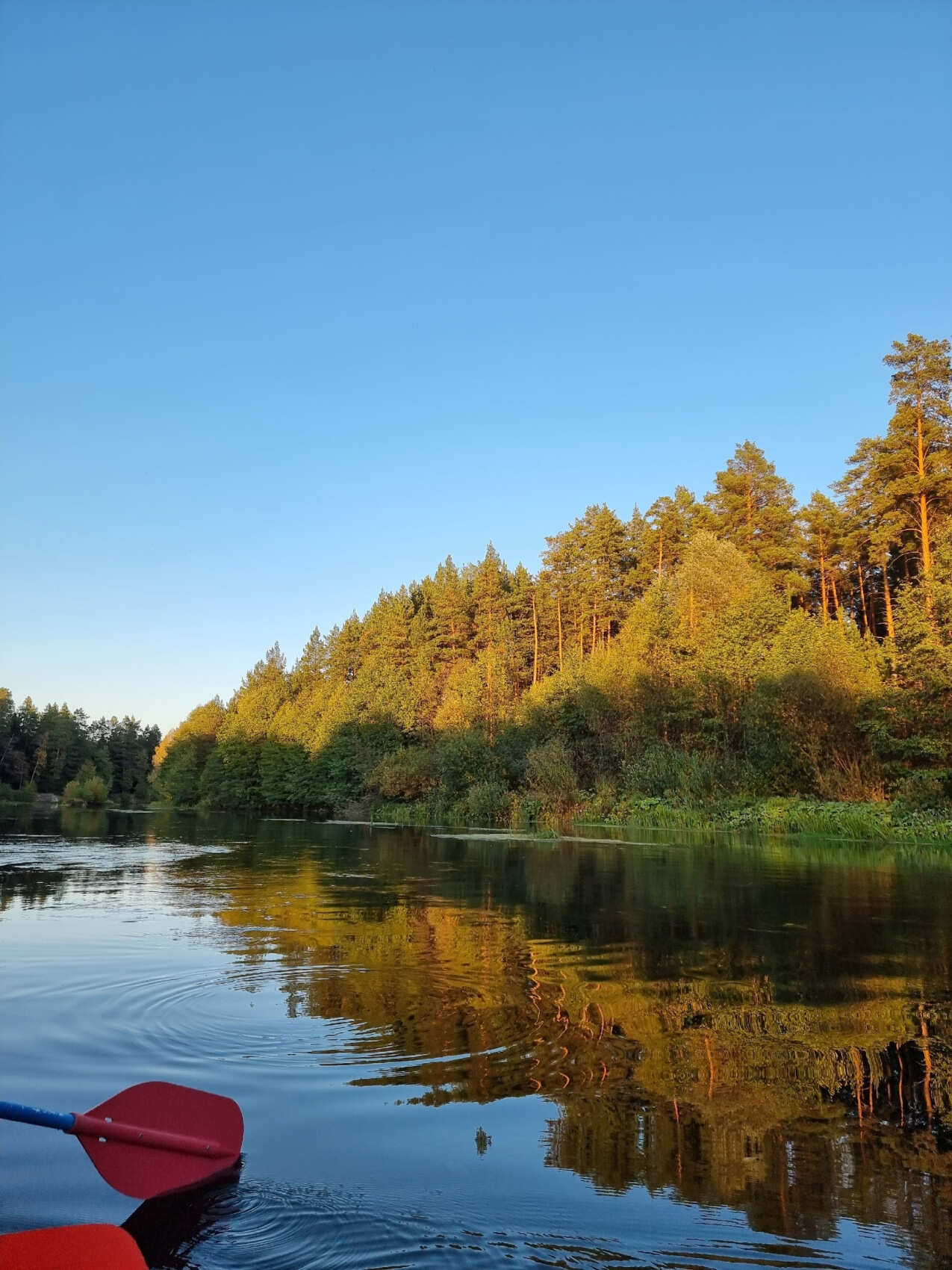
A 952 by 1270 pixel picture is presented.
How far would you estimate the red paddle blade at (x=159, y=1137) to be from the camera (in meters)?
3.60

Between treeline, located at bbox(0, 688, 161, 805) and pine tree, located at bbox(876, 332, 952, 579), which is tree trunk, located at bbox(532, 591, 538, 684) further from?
treeline, located at bbox(0, 688, 161, 805)

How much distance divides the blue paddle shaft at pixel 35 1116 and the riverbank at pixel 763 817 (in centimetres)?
2439

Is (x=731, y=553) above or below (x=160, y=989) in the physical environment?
above

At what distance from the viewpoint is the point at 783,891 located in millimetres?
14148

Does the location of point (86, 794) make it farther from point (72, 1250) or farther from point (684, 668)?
point (72, 1250)

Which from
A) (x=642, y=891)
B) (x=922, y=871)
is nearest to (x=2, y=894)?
(x=642, y=891)

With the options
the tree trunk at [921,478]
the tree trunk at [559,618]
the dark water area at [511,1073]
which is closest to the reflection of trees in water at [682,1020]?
the dark water area at [511,1073]

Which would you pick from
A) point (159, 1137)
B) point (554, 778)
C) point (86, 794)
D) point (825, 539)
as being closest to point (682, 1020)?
point (159, 1137)

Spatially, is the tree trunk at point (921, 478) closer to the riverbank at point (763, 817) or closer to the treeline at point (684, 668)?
the treeline at point (684, 668)

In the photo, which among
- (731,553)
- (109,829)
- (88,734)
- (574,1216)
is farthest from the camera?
(88,734)

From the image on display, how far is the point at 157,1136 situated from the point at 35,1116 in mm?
592

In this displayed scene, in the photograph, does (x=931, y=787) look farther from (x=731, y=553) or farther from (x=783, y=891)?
(x=731, y=553)

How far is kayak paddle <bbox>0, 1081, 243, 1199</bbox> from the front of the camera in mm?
3580

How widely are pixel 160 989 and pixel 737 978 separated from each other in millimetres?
5420
